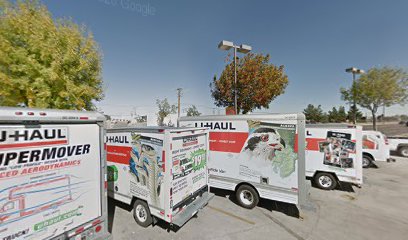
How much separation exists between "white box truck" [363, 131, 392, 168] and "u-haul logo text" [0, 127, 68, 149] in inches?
568

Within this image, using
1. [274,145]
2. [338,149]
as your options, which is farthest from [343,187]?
[274,145]

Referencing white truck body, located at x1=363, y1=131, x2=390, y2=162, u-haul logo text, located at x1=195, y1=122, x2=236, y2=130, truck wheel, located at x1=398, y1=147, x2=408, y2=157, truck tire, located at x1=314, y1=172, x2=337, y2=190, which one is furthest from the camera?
truck wheel, located at x1=398, y1=147, x2=408, y2=157

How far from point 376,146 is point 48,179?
14.8 m

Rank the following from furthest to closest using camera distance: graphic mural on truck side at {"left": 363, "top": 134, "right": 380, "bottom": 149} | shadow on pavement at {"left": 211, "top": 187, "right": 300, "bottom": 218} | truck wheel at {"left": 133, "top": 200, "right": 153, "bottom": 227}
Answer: graphic mural on truck side at {"left": 363, "top": 134, "right": 380, "bottom": 149} → shadow on pavement at {"left": 211, "top": 187, "right": 300, "bottom": 218} → truck wheel at {"left": 133, "top": 200, "right": 153, "bottom": 227}

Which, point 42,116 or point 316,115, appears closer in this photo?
point 42,116

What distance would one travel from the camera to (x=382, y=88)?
1634 cm

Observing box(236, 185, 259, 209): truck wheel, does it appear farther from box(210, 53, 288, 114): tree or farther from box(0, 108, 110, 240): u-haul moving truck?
box(210, 53, 288, 114): tree

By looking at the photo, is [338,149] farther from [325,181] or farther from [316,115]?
[316,115]

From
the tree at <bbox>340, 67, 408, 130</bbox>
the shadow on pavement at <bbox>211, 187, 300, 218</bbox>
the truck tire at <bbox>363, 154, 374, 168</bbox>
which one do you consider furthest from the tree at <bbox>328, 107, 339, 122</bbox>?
the shadow on pavement at <bbox>211, 187, 300, 218</bbox>

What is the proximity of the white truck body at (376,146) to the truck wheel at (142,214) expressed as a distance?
42.1 ft

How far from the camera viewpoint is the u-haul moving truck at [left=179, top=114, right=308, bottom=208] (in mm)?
4914

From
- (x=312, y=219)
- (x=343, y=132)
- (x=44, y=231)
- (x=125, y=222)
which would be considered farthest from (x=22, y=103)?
(x=343, y=132)

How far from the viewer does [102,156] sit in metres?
3.21

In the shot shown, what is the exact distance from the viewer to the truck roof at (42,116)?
221cm
